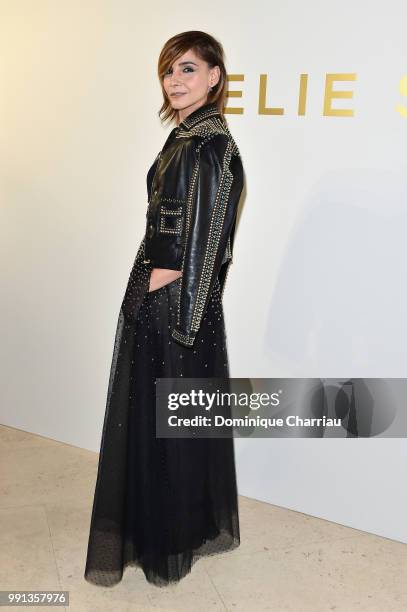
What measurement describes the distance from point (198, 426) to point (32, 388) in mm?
1375

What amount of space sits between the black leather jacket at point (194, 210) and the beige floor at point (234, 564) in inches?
34.0

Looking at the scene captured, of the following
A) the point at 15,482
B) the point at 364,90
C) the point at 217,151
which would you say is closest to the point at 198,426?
the point at 217,151

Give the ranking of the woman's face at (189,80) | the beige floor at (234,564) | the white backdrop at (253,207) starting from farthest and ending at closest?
the white backdrop at (253,207) → the beige floor at (234,564) → the woman's face at (189,80)

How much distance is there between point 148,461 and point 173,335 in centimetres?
42

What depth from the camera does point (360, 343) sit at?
251 centimetres

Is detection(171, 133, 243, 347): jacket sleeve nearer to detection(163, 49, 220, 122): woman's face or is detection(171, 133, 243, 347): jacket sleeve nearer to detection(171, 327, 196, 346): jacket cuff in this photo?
detection(171, 327, 196, 346): jacket cuff

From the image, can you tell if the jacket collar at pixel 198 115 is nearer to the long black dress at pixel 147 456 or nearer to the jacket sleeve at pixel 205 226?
the jacket sleeve at pixel 205 226

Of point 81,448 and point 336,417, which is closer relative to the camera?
point 336,417

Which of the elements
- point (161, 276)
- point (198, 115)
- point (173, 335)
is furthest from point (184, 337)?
point (198, 115)

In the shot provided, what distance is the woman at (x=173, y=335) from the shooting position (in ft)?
6.43

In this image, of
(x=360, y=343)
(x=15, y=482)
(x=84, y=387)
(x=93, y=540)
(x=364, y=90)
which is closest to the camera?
(x=93, y=540)

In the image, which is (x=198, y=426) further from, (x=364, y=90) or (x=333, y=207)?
(x=364, y=90)

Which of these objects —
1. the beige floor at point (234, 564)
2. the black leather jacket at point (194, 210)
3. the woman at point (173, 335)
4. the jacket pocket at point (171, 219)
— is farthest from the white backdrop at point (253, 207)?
the jacket pocket at point (171, 219)

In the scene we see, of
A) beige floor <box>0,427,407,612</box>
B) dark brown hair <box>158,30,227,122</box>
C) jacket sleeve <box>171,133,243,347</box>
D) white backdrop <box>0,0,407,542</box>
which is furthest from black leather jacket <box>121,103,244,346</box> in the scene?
beige floor <box>0,427,407,612</box>
